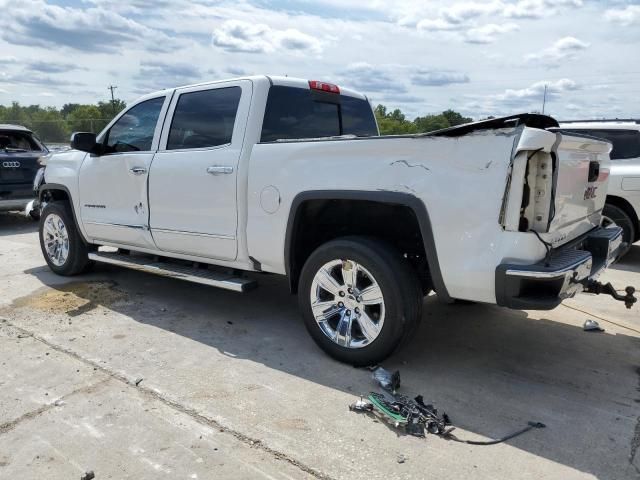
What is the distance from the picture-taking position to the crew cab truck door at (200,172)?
4.39 metres

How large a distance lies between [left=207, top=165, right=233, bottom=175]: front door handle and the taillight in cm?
116

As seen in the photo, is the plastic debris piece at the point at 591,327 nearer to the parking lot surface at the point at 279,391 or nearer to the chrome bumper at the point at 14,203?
the parking lot surface at the point at 279,391

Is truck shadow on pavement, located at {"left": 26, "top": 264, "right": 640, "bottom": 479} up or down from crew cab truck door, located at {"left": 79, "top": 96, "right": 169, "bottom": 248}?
down

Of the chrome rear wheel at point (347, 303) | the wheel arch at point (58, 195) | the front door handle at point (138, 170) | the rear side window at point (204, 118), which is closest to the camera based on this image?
the chrome rear wheel at point (347, 303)

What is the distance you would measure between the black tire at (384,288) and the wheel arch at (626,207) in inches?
184

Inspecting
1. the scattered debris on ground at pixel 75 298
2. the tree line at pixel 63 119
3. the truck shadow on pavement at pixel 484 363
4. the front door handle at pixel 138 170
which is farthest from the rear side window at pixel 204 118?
the tree line at pixel 63 119

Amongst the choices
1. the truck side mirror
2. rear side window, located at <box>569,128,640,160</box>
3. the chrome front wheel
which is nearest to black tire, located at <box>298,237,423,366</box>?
the truck side mirror

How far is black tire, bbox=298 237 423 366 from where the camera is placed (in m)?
3.53

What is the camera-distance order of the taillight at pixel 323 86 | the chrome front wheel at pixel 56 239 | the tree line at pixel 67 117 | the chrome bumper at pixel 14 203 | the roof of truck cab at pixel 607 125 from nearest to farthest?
the taillight at pixel 323 86
the chrome front wheel at pixel 56 239
the roof of truck cab at pixel 607 125
the chrome bumper at pixel 14 203
the tree line at pixel 67 117

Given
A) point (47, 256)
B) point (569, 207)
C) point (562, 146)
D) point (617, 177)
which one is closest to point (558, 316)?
point (569, 207)

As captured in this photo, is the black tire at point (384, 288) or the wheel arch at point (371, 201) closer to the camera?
the wheel arch at point (371, 201)

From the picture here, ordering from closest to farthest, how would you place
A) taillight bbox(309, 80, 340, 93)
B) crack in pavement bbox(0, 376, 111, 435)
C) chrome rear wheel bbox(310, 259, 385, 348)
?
crack in pavement bbox(0, 376, 111, 435)
chrome rear wheel bbox(310, 259, 385, 348)
taillight bbox(309, 80, 340, 93)

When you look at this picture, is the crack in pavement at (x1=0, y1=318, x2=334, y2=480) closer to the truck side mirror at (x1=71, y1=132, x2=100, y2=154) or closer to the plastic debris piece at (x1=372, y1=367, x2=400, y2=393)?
the plastic debris piece at (x1=372, y1=367, x2=400, y2=393)

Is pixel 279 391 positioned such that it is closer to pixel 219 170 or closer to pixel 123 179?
pixel 219 170
